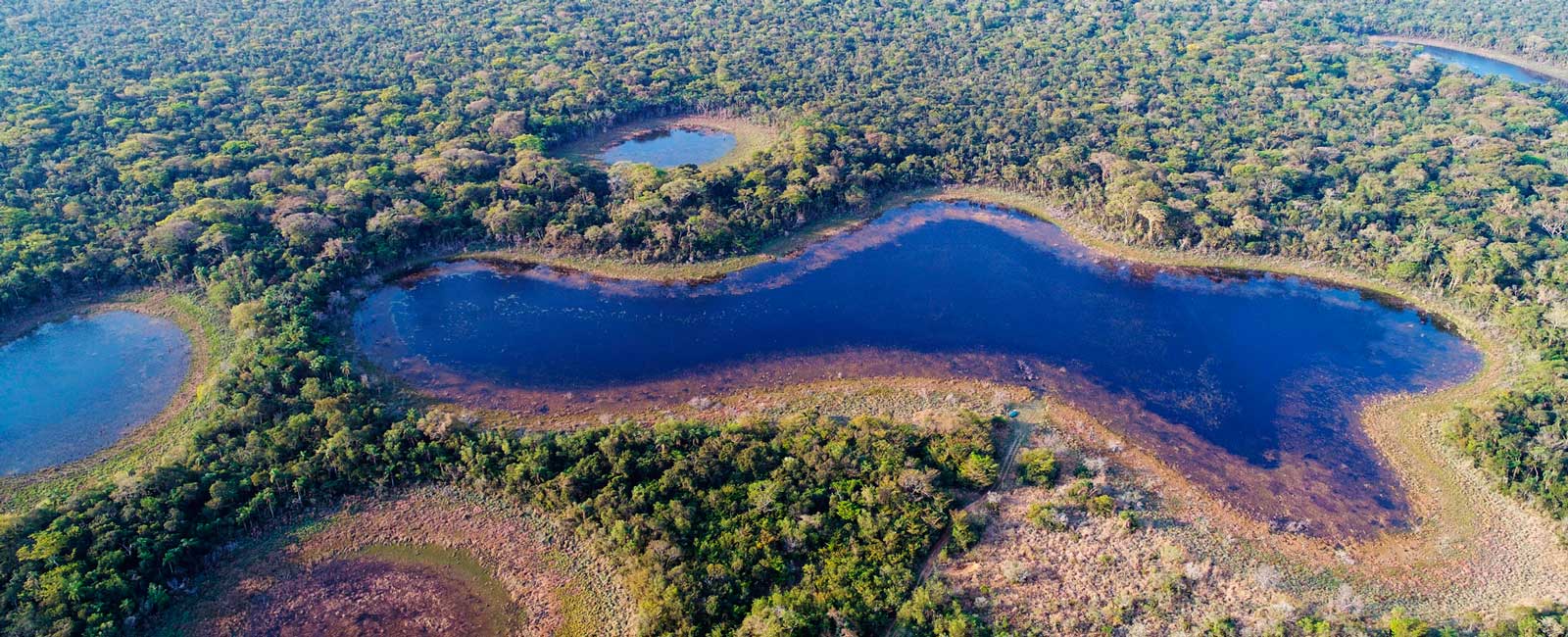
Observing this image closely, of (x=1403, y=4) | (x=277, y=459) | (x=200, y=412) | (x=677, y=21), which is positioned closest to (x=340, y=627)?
(x=277, y=459)

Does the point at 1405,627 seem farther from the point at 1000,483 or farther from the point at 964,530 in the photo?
the point at 964,530

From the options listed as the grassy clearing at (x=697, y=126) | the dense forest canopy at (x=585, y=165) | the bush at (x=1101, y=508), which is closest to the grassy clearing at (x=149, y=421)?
the dense forest canopy at (x=585, y=165)

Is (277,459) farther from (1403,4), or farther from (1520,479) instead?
(1403,4)

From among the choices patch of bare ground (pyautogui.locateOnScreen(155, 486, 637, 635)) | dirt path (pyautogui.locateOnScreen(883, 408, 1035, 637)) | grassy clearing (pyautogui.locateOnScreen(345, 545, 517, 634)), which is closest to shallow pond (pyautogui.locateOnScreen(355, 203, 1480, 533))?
dirt path (pyautogui.locateOnScreen(883, 408, 1035, 637))

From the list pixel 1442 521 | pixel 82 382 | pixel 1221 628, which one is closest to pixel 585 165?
pixel 82 382

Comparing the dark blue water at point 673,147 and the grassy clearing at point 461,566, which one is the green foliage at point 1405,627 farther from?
the dark blue water at point 673,147

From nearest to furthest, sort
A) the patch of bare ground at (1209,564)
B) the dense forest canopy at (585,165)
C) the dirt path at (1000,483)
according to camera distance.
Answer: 1. the patch of bare ground at (1209,564)
2. the dirt path at (1000,483)
3. the dense forest canopy at (585,165)
